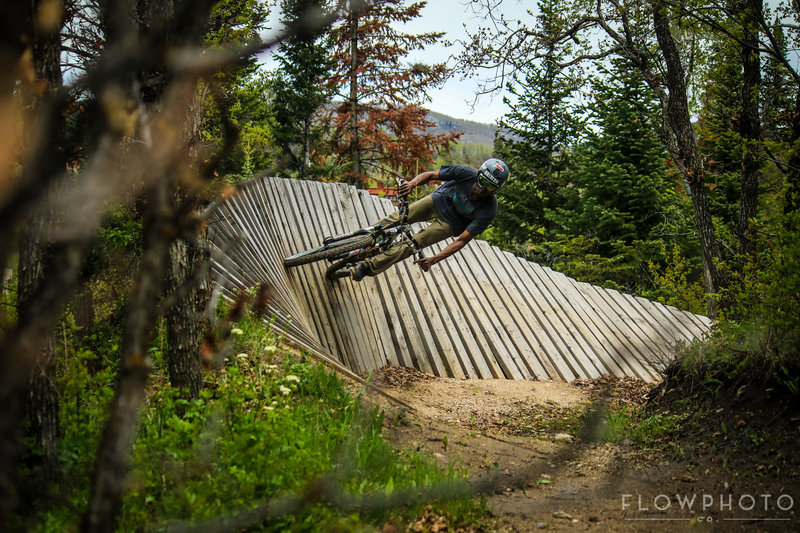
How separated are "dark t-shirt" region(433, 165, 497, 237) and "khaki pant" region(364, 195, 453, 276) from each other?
0.11 metres

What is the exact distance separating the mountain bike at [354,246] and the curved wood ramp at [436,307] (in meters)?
0.22

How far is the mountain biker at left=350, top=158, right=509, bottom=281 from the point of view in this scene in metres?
6.58

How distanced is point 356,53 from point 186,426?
2072cm

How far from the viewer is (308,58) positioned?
21906mm

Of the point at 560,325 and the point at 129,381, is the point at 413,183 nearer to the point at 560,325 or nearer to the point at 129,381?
the point at 560,325

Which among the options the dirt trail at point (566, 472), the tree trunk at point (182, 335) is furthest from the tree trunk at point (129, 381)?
the tree trunk at point (182, 335)

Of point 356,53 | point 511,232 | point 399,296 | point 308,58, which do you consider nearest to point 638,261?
point 511,232

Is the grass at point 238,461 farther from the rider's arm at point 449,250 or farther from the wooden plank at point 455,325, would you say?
the wooden plank at point 455,325

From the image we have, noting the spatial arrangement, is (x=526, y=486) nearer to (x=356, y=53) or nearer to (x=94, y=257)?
(x=94, y=257)

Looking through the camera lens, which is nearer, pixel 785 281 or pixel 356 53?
pixel 785 281

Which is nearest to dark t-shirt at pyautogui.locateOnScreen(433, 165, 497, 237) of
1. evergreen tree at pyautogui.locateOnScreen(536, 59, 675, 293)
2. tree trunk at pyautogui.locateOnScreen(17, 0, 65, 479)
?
tree trunk at pyautogui.locateOnScreen(17, 0, 65, 479)

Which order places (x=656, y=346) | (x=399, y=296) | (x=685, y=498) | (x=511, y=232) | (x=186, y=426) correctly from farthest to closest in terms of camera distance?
1. (x=511, y=232)
2. (x=656, y=346)
3. (x=399, y=296)
4. (x=685, y=498)
5. (x=186, y=426)

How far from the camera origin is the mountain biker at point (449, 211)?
6.58 m

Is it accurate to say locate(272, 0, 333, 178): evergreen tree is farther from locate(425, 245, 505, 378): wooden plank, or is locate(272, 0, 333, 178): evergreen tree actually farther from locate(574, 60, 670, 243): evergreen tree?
locate(425, 245, 505, 378): wooden plank
